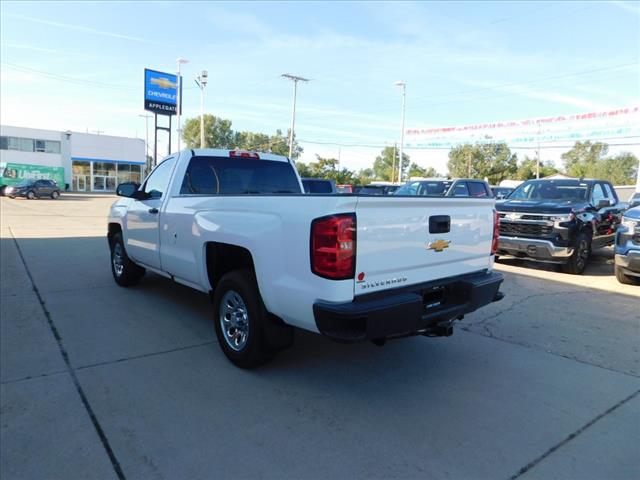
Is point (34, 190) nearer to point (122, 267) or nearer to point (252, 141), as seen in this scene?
point (122, 267)

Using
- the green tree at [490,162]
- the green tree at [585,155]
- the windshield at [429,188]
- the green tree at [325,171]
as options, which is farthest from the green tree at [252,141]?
the windshield at [429,188]

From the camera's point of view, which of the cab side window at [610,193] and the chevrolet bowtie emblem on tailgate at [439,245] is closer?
Result: the chevrolet bowtie emblem on tailgate at [439,245]

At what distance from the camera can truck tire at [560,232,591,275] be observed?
27.8 ft

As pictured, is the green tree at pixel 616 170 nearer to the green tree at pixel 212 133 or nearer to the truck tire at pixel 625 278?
the green tree at pixel 212 133

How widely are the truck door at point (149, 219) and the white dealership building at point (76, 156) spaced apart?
45.0 m

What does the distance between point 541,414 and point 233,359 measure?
8.24 feet

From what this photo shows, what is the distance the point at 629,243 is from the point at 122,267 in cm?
804

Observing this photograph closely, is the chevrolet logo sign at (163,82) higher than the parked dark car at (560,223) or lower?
higher

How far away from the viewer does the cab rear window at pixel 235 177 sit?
5.22 m

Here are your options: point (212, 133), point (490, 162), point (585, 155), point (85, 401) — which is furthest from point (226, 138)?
point (85, 401)

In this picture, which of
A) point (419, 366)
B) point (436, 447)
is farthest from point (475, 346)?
point (436, 447)

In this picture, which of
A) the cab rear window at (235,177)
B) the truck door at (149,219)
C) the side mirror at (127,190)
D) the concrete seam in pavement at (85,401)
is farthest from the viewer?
the side mirror at (127,190)

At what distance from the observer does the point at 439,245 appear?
3568 mm

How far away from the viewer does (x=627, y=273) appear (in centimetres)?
764
